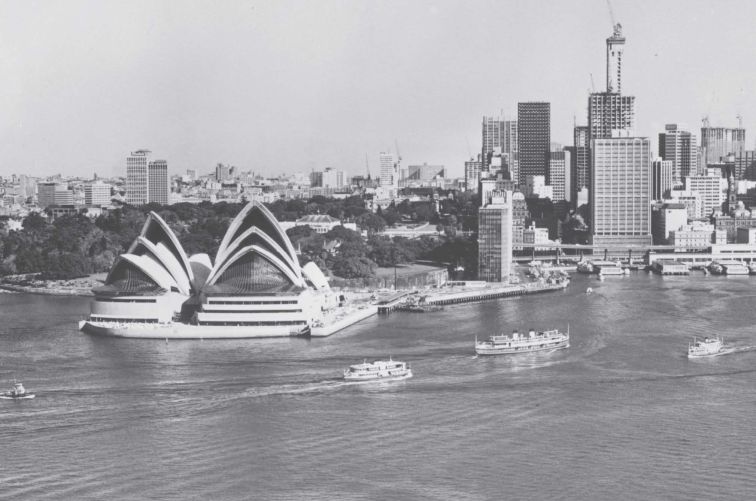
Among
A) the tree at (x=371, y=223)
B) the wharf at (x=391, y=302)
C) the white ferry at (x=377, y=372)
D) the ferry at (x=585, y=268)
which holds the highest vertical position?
the tree at (x=371, y=223)

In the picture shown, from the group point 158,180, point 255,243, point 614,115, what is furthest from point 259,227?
point 158,180

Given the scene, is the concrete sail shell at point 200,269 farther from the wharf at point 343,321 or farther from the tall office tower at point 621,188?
the tall office tower at point 621,188

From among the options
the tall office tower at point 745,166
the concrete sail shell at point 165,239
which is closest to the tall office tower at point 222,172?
the tall office tower at point 745,166

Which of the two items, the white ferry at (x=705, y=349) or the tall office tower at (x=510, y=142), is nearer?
the white ferry at (x=705, y=349)

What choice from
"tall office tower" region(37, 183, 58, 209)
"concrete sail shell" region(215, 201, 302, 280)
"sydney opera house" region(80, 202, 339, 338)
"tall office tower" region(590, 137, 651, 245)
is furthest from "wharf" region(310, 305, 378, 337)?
"tall office tower" region(37, 183, 58, 209)

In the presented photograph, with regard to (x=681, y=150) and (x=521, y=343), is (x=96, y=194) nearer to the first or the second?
(x=681, y=150)

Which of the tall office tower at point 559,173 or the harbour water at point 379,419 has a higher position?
the tall office tower at point 559,173

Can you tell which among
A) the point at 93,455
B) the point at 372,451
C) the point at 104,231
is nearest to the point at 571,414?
the point at 372,451
